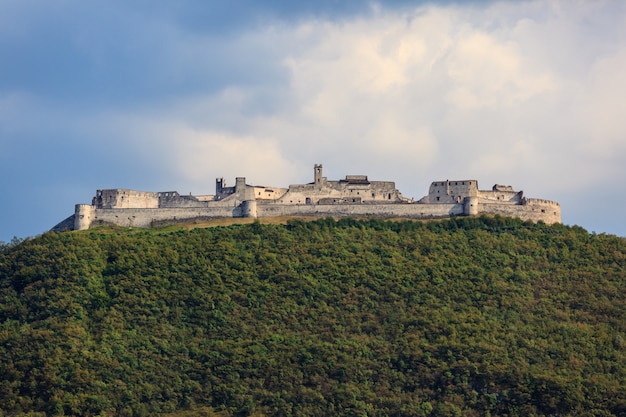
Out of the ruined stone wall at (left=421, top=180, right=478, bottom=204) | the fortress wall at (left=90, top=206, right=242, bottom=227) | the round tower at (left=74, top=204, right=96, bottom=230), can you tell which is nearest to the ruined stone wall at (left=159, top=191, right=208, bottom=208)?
the fortress wall at (left=90, top=206, right=242, bottom=227)

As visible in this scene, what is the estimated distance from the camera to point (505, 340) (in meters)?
73.8

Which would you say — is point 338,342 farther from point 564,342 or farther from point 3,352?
point 3,352

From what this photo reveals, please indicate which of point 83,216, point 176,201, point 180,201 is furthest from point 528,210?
point 83,216

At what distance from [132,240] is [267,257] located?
915 centimetres

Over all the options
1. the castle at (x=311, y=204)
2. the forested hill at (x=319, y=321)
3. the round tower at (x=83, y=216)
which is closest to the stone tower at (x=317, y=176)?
the castle at (x=311, y=204)

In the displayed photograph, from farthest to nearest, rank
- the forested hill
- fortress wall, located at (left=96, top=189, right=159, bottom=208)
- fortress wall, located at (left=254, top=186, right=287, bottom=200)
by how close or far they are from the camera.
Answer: fortress wall, located at (left=254, top=186, right=287, bottom=200) < fortress wall, located at (left=96, top=189, right=159, bottom=208) < the forested hill

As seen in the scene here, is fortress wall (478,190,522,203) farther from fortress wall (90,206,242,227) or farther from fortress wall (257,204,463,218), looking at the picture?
fortress wall (90,206,242,227)

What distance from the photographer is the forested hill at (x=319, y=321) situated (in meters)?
69.9

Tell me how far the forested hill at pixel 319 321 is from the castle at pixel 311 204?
2653mm

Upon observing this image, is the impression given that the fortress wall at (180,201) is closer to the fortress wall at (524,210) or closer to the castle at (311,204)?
the castle at (311,204)

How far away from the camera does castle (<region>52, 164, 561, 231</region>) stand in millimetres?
90438

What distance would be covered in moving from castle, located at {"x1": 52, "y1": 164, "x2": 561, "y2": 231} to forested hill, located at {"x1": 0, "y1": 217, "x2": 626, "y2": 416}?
265 centimetres

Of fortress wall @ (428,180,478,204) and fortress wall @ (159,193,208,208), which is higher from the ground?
fortress wall @ (428,180,478,204)

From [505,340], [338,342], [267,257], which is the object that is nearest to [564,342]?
[505,340]
